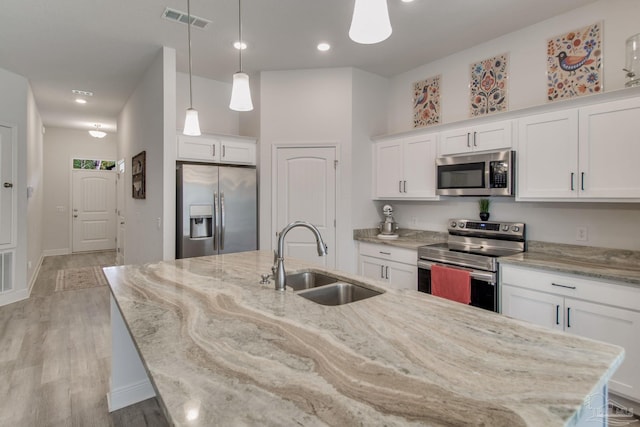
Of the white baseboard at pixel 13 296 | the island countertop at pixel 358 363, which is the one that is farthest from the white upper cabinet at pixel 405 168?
the white baseboard at pixel 13 296

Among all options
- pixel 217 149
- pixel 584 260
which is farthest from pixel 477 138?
pixel 217 149

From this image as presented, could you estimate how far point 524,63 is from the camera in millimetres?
3119

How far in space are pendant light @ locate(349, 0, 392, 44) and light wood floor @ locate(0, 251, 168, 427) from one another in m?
2.36

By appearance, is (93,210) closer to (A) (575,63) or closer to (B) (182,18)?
(B) (182,18)

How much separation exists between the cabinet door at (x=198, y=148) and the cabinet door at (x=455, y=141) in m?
2.43

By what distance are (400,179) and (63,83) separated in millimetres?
4682

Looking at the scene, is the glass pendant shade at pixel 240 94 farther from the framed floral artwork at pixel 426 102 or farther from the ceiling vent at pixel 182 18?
the framed floral artwork at pixel 426 102

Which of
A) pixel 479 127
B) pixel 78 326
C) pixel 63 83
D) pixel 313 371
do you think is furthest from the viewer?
pixel 63 83

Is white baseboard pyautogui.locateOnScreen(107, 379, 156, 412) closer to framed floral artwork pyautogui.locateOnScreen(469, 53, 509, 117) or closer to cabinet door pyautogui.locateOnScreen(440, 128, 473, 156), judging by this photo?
cabinet door pyautogui.locateOnScreen(440, 128, 473, 156)

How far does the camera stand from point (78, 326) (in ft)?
11.5

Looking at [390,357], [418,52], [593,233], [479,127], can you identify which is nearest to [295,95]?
[418,52]

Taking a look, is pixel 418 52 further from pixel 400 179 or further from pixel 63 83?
pixel 63 83

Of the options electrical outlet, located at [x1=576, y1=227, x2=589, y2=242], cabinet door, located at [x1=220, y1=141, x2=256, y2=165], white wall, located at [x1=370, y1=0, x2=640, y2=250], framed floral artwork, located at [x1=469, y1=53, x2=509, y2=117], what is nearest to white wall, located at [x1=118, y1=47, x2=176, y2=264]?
cabinet door, located at [x1=220, y1=141, x2=256, y2=165]

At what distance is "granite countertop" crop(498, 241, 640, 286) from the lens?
2164 mm
